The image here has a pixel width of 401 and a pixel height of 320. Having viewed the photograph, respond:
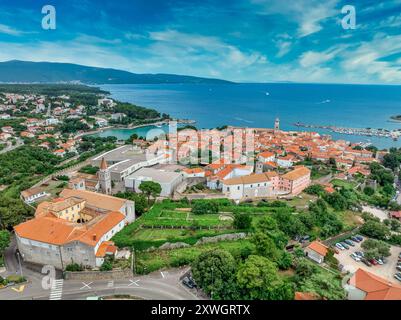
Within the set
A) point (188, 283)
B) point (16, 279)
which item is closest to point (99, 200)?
point (16, 279)

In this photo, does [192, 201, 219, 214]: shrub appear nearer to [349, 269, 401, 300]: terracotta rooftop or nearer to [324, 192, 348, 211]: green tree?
[349, 269, 401, 300]: terracotta rooftop

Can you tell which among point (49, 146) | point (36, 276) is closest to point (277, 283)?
point (36, 276)

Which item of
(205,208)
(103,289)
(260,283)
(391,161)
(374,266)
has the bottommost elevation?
(374,266)

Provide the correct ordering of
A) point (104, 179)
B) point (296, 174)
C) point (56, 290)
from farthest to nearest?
1. point (296, 174)
2. point (104, 179)
3. point (56, 290)

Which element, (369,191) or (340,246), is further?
(369,191)

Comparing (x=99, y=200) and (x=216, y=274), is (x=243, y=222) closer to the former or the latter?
(x=216, y=274)

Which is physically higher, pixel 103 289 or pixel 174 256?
pixel 174 256

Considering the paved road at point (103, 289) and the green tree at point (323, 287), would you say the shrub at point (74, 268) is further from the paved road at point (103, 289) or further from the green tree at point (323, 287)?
the green tree at point (323, 287)

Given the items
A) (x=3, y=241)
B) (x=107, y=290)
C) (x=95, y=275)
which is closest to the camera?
(x=107, y=290)

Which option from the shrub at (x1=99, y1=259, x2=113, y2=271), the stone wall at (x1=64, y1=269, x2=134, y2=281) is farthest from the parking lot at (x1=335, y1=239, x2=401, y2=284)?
the shrub at (x1=99, y1=259, x2=113, y2=271)
